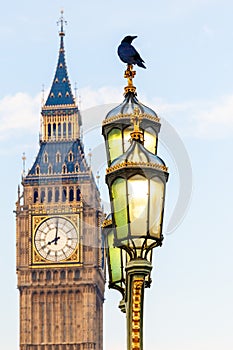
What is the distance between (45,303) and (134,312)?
302ft

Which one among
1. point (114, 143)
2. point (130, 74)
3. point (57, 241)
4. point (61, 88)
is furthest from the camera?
point (61, 88)

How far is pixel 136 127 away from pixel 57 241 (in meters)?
91.4

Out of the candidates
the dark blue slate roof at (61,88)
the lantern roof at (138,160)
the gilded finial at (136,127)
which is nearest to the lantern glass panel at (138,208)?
the lantern roof at (138,160)

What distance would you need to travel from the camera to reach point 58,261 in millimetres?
102750

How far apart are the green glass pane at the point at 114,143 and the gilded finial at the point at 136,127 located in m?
0.63

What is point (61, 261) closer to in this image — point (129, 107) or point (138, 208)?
point (129, 107)

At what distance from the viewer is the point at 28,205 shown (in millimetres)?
104562

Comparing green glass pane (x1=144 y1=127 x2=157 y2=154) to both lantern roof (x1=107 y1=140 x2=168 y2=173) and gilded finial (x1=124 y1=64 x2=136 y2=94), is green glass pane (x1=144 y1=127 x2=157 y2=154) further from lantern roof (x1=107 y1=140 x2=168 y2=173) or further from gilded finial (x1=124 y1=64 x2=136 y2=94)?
lantern roof (x1=107 y1=140 x2=168 y2=173)

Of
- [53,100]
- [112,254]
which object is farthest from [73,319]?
[112,254]

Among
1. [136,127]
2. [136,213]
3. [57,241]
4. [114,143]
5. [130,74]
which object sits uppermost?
[57,241]

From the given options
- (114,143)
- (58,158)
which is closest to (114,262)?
(114,143)

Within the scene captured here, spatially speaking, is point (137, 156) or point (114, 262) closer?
point (137, 156)

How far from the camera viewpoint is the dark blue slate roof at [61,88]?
110 meters

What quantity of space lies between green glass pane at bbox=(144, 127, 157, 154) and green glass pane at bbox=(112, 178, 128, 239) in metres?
2.16
